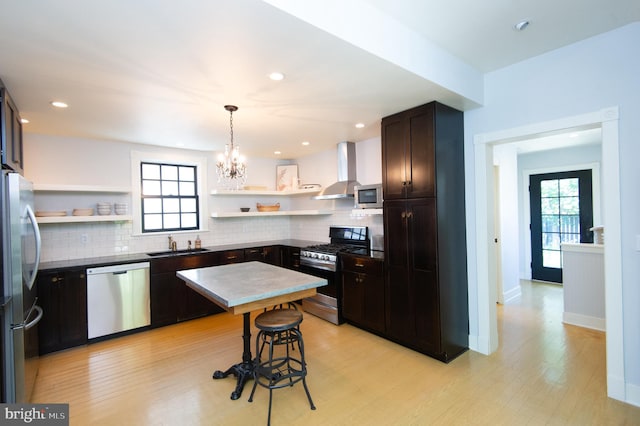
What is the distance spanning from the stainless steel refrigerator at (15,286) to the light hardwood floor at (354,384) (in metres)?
0.52

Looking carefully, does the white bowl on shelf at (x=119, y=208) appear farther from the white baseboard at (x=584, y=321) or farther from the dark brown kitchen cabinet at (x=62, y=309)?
the white baseboard at (x=584, y=321)

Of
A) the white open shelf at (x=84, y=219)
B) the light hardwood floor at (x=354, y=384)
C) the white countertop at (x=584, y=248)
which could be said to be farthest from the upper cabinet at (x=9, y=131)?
the white countertop at (x=584, y=248)

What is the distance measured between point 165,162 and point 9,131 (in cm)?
233

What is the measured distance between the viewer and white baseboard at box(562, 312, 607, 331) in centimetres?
359

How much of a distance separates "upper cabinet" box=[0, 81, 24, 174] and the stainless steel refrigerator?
25cm

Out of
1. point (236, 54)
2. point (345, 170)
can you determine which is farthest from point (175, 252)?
point (236, 54)

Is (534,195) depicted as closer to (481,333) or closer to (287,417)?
(481,333)

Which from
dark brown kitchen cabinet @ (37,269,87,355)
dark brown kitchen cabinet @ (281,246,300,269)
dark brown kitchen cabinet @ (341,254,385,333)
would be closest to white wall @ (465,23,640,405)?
dark brown kitchen cabinet @ (341,254,385,333)

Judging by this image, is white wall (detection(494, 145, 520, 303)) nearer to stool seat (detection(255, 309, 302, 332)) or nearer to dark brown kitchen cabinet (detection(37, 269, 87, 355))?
stool seat (detection(255, 309, 302, 332))

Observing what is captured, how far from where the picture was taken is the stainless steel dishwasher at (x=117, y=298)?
355 centimetres

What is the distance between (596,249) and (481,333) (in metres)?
1.96

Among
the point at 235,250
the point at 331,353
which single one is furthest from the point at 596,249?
the point at 235,250

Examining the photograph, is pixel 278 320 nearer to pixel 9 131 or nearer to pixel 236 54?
pixel 236 54

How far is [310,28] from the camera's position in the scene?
1735 mm
